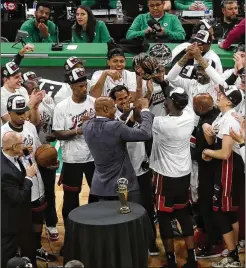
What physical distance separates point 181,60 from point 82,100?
994 millimetres

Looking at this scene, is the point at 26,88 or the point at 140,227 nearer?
the point at 140,227

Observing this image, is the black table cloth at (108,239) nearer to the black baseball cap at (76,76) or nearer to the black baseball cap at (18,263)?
the black baseball cap at (18,263)

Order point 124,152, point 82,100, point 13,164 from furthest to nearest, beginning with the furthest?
point 82,100, point 124,152, point 13,164

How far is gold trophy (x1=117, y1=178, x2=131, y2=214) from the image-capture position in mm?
5457

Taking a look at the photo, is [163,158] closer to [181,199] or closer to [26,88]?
[181,199]

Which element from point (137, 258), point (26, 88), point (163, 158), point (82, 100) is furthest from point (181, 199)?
point (26, 88)

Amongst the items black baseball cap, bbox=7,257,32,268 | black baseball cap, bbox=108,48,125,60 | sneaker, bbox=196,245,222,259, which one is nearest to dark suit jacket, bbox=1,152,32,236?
black baseball cap, bbox=7,257,32,268

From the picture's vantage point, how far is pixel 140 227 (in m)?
5.45

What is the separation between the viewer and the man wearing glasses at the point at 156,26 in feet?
26.2

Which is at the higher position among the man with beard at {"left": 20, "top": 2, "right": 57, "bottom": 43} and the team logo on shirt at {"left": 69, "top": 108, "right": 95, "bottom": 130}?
the man with beard at {"left": 20, "top": 2, "right": 57, "bottom": 43}

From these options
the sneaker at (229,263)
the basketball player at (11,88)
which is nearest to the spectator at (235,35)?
the basketball player at (11,88)

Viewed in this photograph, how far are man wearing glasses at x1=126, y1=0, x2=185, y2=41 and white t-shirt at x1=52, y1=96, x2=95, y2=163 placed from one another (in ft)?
6.17

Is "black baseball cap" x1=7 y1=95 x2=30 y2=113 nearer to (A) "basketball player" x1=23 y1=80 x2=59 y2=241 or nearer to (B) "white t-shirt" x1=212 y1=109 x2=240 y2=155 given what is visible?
(A) "basketball player" x1=23 y1=80 x2=59 y2=241

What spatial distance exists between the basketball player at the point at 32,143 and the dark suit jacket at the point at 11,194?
1.13 feet
